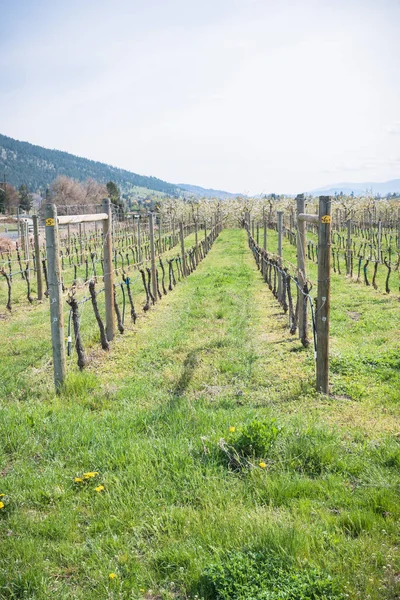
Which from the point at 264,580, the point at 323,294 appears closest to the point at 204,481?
the point at 264,580

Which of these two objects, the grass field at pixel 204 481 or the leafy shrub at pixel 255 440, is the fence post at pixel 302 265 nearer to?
the grass field at pixel 204 481

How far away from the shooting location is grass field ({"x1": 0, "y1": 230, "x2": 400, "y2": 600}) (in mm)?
2865

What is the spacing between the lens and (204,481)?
387 centimetres

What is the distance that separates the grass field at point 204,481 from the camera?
2865 millimetres

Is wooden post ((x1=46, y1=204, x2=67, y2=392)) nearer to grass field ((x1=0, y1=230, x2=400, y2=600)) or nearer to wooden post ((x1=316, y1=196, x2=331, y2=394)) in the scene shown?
grass field ((x1=0, y1=230, x2=400, y2=600))

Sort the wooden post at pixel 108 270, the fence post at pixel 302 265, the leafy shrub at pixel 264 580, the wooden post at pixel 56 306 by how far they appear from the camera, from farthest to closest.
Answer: the wooden post at pixel 108 270 < the fence post at pixel 302 265 < the wooden post at pixel 56 306 < the leafy shrub at pixel 264 580

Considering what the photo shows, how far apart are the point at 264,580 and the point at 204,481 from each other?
1.19 metres

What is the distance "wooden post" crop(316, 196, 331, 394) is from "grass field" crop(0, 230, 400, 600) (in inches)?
11.5

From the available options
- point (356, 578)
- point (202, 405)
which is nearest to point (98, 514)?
point (356, 578)

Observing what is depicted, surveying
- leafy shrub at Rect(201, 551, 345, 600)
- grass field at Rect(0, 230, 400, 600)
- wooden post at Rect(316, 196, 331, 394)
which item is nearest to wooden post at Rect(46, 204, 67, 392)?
grass field at Rect(0, 230, 400, 600)

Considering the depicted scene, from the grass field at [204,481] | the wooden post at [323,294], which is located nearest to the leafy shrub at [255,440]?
the grass field at [204,481]

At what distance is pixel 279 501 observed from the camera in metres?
3.58

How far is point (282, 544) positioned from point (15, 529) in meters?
1.84

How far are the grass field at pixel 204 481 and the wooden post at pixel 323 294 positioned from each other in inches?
11.5
